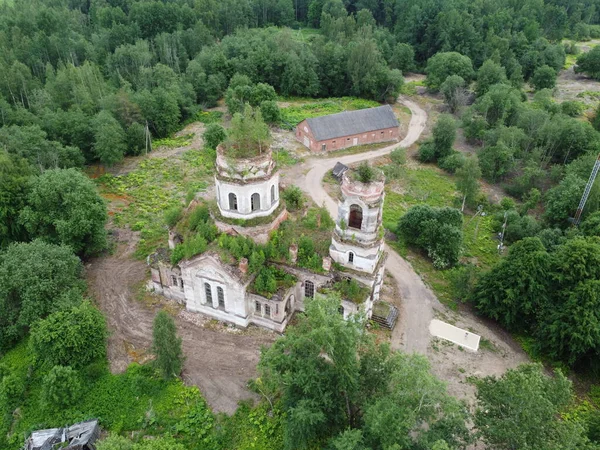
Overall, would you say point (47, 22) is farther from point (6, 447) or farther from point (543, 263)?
point (543, 263)

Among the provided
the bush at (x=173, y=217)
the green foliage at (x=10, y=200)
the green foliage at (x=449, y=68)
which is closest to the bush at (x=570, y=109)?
the green foliage at (x=449, y=68)

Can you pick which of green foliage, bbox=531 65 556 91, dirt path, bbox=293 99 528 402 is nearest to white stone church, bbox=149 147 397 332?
dirt path, bbox=293 99 528 402

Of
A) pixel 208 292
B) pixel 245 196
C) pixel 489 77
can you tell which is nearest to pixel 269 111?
pixel 245 196

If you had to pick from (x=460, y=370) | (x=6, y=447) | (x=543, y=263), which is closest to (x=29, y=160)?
(x=6, y=447)

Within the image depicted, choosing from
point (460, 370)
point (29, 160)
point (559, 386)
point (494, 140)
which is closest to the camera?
point (559, 386)

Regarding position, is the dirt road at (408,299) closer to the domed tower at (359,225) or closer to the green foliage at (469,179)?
the domed tower at (359,225)

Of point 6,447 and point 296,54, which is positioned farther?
point 296,54

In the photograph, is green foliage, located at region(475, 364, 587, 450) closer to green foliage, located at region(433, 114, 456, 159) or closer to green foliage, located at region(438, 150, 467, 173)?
green foliage, located at region(438, 150, 467, 173)
